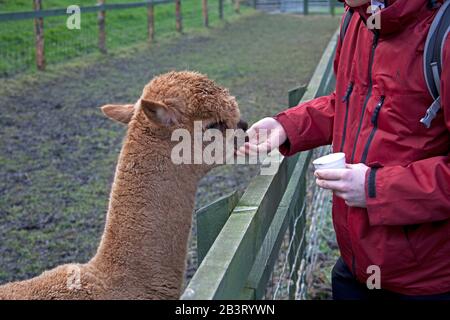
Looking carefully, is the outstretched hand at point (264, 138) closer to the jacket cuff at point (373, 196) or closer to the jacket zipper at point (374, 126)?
the jacket zipper at point (374, 126)

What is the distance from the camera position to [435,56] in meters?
1.70

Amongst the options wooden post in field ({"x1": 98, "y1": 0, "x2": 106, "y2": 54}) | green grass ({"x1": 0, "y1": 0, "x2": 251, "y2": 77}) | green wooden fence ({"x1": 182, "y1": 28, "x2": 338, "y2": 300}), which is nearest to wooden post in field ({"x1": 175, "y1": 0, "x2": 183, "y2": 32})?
green grass ({"x1": 0, "y1": 0, "x2": 251, "y2": 77})

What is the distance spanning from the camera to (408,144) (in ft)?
5.92

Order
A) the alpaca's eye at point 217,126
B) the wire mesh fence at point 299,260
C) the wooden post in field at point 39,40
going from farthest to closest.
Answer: the wooden post in field at point 39,40 → the wire mesh fence at point 299,260 → the alpaca's eye at point 217,126

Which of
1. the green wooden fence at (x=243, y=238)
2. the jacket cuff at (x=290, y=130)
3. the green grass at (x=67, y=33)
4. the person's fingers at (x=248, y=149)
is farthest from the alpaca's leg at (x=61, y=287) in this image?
the green grass at (x=67, y=33)

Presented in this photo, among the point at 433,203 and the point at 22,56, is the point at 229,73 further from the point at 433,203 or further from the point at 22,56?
the point at 433,203

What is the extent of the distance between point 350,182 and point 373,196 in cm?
8

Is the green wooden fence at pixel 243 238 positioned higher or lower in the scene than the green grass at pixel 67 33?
higher

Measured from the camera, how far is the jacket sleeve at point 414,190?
169 cm

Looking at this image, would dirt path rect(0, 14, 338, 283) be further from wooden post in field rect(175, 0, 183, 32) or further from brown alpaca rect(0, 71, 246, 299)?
wooden post in field rect(175, 0, 183, 32)

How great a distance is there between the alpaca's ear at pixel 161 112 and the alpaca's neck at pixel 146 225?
0.11 meters

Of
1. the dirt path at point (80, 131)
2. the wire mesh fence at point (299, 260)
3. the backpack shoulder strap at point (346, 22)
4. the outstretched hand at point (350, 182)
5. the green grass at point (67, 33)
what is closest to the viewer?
the outstretched hand at point (350, 182)

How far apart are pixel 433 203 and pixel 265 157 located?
100 centimetres

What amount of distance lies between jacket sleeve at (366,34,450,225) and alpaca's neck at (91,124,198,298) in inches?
35.5
